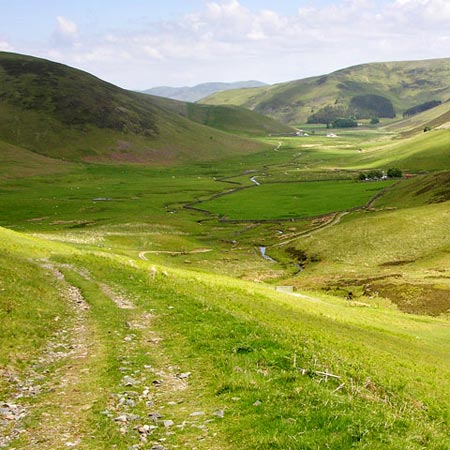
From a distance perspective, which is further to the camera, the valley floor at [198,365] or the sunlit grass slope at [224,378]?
the valley floor at [198,365]

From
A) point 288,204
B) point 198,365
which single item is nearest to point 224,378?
point 198,365

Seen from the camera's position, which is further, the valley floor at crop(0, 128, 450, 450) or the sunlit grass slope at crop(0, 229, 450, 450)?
the valley floor at crop(0, 128, 450, 450)

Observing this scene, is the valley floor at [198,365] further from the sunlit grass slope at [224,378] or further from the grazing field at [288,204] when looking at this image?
the grazing field at [288,204]

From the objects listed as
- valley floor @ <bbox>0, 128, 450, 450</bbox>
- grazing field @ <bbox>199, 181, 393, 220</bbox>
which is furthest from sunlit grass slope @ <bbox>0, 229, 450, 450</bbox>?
grazing field @ <bbox>199, 181, 393, 220</bbox>

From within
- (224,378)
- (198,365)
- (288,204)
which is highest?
(224,378)

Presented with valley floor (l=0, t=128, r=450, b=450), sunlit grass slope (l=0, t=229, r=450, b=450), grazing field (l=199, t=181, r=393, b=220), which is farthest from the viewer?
grazing field (l=199, t=181, r=393, b=220)

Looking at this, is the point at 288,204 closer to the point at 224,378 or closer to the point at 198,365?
the point at 198,365

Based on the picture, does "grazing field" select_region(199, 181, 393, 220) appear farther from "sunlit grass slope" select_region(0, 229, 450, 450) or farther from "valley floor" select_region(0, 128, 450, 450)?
"sunlit grass slope" select_region(0, 229, 450, 450)

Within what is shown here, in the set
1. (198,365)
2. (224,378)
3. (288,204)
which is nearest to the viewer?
(224,378)

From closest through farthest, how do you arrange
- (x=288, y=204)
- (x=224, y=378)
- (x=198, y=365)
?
(x=224, y=378) < (x=198, y=365) < (x=288, y=204)

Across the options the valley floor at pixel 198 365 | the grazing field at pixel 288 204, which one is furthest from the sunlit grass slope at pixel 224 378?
the grazing field at pixel 288 204

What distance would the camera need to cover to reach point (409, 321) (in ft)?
186

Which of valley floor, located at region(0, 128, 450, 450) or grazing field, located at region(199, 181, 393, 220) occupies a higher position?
valley floor, located at region(0, 128, 450, 450)

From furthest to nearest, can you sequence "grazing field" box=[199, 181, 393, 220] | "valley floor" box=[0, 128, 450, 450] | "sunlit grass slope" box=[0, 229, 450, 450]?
"grazing field" box=[199, 181, 393, 220]
"valley floor" box=[0, 128, 450, 450]
"sunlit grass slope" box=[0, 229, 450, 450]
